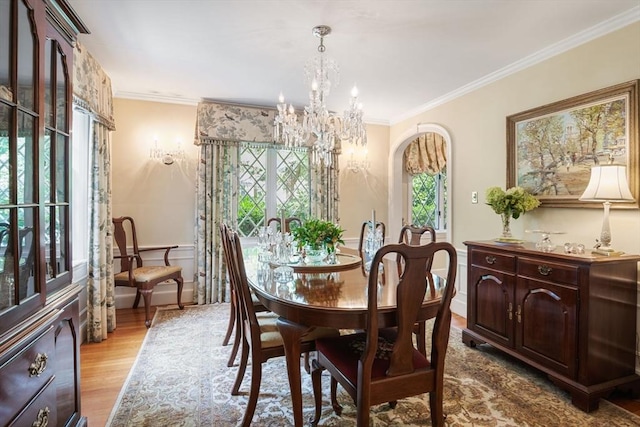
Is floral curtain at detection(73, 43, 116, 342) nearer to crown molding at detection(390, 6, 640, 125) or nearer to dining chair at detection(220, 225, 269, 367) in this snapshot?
dining chair at detection(220, 225, 269, 367)

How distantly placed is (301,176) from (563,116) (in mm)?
3010

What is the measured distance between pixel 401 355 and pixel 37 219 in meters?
1.61

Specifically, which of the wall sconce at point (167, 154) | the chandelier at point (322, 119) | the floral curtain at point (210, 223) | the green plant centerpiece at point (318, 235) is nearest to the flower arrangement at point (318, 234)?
the green plant centerpiece at point (318, 235)

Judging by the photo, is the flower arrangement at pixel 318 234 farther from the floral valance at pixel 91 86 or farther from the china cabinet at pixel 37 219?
the floral valance at pixel 91 86

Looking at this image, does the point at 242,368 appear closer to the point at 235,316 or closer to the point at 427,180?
the point at 235,316

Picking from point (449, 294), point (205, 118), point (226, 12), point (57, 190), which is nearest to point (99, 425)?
point (57, 190)

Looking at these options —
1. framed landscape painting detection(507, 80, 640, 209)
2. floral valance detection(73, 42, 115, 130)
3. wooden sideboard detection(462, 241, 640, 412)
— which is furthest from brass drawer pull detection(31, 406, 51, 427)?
framed landscape painting detection(507, 80, 640, 209)

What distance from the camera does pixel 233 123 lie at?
4195mm

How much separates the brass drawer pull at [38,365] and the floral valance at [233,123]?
10.4 feet

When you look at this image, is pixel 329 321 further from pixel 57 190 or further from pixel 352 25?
pixel 352 25

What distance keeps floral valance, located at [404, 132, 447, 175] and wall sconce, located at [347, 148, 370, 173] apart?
0.79m

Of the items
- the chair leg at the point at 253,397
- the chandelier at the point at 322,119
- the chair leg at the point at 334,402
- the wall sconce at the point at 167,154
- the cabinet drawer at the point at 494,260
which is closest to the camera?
the chair leg at the point at 253,397

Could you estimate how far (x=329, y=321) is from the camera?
1.51 m

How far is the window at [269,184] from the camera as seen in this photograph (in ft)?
14.6
